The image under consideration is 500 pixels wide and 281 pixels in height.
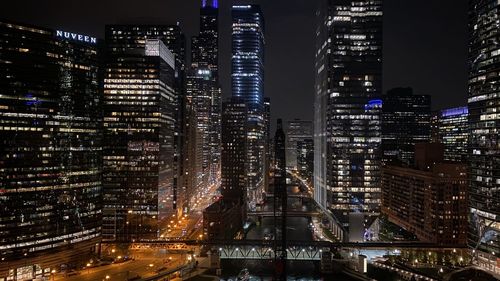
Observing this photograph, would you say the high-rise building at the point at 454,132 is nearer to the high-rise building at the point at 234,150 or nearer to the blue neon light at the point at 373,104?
the blue neon light at the point at 373,104

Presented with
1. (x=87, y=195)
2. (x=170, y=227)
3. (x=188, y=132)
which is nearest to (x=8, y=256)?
(x=87, y=195)

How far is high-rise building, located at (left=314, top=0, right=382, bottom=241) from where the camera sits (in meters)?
107

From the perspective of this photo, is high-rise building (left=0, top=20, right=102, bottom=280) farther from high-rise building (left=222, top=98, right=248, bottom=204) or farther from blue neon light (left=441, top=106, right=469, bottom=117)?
blue neon light (left=441, top=106, right=469, bottom=117)

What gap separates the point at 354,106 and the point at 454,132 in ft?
269

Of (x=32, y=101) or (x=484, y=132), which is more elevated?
(x=32, y=101)

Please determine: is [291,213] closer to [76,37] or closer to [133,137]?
[133,137]

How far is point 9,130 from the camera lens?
220ft

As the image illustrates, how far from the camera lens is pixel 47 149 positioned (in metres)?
71.6

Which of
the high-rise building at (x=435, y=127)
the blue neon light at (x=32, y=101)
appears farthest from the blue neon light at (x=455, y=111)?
the blue neon light at (x=32, y=101)

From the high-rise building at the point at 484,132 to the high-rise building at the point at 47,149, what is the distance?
61.4 metres

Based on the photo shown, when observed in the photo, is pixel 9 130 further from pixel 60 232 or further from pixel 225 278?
pixel 225 278

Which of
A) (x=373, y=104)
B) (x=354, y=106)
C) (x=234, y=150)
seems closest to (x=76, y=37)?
(x=354, y=106)

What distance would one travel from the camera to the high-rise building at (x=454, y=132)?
16454 centimetres

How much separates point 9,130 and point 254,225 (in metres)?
75.8
